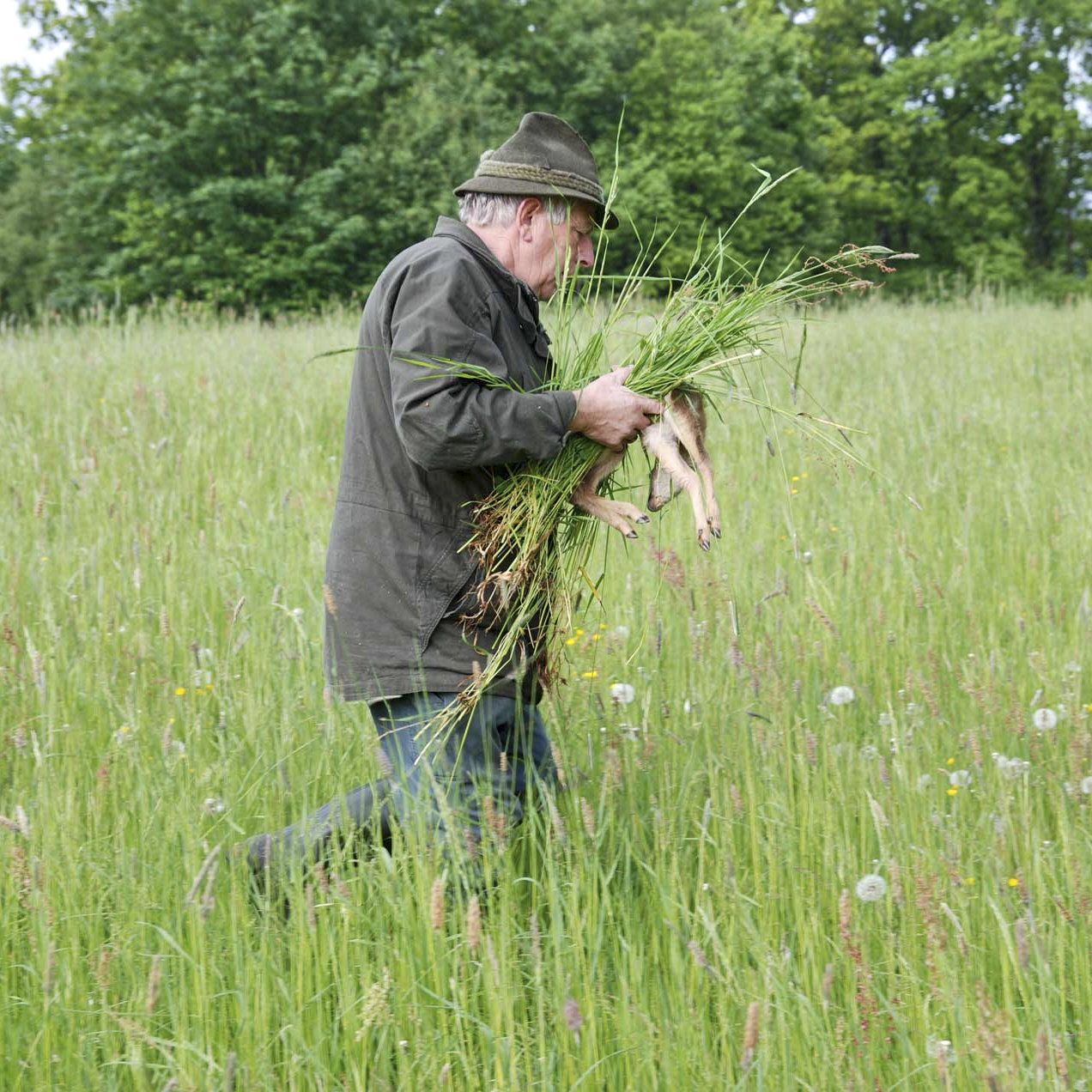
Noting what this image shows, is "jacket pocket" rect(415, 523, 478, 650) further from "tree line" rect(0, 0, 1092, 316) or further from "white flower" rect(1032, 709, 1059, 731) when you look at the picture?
"tree line" rect(0, 0, 1092, 316)

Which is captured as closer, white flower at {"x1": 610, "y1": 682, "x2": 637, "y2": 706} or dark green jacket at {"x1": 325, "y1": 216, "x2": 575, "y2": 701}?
dark green jacket at {"x1": 325, "y1": 216, "x2": 575, "y2": 701}

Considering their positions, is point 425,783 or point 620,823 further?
point 620,823

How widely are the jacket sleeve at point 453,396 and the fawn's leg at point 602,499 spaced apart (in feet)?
0.57

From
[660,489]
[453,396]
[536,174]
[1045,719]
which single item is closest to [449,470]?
[453,396]

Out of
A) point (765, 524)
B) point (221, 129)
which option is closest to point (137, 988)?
point (765, 524)

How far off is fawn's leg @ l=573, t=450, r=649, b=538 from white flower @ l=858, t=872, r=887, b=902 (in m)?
0.84

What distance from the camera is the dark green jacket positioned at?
2312mm

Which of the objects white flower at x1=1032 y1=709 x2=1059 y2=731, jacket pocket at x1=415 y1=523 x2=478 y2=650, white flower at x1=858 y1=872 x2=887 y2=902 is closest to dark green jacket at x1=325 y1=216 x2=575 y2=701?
jacket pocket at x1=415 y1=523 x2=478 y2=650

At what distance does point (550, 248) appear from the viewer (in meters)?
2.56

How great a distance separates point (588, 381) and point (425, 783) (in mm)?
947

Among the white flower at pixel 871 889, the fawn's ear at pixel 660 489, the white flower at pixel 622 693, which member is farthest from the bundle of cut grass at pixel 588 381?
the white flower at pixel 871 889

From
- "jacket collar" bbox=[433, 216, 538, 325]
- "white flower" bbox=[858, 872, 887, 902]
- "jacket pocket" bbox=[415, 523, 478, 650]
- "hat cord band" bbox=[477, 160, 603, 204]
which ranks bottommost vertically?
"white flower" bbox=[858, 872, 887, 902]

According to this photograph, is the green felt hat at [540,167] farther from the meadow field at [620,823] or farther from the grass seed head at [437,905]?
the grass seed head at [437,905]

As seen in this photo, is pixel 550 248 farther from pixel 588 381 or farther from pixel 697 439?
pixel 697 439
